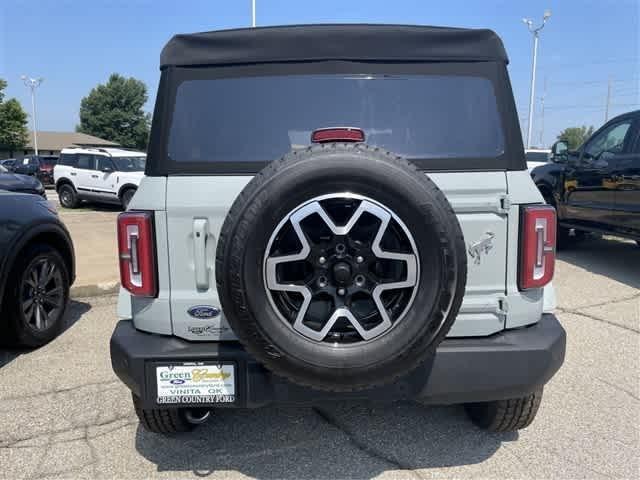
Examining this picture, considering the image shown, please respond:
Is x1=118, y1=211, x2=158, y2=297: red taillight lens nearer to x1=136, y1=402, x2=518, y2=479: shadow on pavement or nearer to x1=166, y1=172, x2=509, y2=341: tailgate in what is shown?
x1=166, y1=172, x2=509, y2=341: tailgate

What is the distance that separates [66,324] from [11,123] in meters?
53.3

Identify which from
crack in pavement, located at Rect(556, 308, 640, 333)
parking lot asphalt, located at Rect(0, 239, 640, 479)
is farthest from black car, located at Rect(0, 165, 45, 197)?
crack in pavement, located at Rect(556, 308, 640, 333)

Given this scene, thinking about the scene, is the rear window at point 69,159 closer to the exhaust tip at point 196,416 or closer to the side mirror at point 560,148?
the side mirror at point 560,148

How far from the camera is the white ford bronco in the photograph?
1920mm

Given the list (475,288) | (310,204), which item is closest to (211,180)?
(310,204)

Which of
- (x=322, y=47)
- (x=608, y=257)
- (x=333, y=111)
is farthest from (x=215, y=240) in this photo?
(x=608, y=257)

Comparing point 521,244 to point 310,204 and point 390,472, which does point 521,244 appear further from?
point 390,472

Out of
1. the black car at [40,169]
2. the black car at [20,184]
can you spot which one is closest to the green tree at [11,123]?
the black car at [40,169]

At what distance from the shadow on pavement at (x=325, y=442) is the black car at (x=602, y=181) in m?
4.18

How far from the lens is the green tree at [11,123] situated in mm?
48219

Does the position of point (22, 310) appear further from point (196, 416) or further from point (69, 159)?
point (69, 159)

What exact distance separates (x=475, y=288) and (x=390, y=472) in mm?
982

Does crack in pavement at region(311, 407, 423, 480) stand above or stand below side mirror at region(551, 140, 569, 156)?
below

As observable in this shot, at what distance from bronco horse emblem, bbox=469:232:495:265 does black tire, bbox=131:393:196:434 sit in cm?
166
